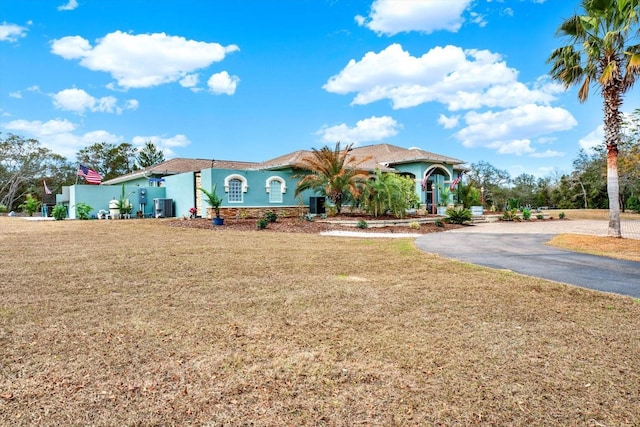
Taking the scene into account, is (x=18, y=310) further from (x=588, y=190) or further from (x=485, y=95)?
(x=588, y=190)

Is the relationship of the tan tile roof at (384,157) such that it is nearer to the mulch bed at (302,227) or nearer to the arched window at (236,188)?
the arched window at (236,188)

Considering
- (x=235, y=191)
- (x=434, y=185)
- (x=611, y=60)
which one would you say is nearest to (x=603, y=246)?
(x=611, y=60)

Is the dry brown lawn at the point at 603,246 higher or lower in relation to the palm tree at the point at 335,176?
lower

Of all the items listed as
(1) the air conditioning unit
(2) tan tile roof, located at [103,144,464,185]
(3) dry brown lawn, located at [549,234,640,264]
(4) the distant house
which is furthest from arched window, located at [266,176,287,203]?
(3) dry brown lawn, located at [549,234,640,264]

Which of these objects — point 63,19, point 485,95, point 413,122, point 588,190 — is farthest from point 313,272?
point 588,190

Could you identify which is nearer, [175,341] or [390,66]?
[175,341]

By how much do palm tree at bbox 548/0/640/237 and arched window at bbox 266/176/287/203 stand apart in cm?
1600

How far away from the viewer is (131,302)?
5.62 metres

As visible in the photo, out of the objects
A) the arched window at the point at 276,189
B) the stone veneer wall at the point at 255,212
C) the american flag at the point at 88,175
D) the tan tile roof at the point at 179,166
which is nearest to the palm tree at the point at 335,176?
the arched window at the point at 276,189

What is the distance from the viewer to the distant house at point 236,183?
921 inches

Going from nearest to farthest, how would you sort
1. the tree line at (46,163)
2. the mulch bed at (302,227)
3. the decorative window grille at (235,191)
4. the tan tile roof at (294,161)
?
1. the mulch bed at (302,227)
2. the decorative window grille at (235,191)
3. the tan tile roof at (294,161)
4. the tree line at (46,163)

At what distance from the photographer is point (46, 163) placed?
49.7 meters

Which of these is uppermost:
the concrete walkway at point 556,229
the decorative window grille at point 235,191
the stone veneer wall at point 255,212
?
the decorative window grille at point 235,191

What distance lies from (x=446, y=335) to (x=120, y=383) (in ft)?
10.7
